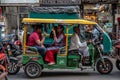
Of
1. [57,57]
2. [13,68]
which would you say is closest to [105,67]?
[57,57]

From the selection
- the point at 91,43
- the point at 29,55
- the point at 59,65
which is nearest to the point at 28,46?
the point at 29,55

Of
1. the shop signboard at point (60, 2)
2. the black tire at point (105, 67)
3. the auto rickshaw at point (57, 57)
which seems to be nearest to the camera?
the auto rickshaw at point (57, 57)

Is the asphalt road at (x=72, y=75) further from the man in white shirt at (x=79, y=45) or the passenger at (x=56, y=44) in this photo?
the man in white shirt at (x=79, y=45)

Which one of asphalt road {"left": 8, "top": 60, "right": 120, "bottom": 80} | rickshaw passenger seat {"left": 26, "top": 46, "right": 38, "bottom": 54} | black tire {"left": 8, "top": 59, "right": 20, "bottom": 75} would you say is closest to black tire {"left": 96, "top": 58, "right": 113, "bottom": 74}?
asphalt road {"left": 8, "top": 60, "right": 120, "bottom": 80}

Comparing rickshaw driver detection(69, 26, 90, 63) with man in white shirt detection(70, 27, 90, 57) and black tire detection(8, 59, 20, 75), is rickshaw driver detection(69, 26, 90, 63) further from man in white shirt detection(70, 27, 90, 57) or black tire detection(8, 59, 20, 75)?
black tire detection(8, 59, 20, 75)

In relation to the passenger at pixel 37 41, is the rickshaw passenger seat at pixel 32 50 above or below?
below

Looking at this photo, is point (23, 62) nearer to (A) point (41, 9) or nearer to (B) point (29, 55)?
(B) point (29, 55)

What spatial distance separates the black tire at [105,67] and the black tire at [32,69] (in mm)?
1877

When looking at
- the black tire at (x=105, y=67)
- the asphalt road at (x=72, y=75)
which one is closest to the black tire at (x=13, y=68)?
the asphalt road at (x=72, y=75)

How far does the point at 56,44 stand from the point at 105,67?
1.70 meters

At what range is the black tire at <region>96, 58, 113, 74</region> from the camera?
482 inches

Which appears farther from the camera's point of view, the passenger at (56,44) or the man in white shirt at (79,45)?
the man in white shirt at (79,45)

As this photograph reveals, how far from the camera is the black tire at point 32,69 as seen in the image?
1180 centimetres

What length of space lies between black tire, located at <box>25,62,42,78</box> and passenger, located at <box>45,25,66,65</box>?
1.19 feet
